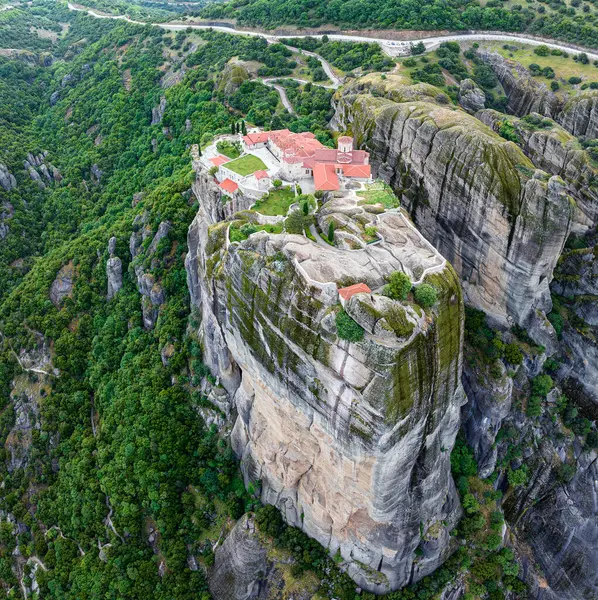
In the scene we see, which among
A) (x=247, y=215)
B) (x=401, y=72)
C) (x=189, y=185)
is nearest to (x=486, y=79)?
(x=401, y=72)

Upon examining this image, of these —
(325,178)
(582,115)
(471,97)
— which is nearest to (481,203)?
(325,178)

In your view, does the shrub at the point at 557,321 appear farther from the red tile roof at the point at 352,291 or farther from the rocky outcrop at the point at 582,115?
the rocky outcrop at the point at 582,115

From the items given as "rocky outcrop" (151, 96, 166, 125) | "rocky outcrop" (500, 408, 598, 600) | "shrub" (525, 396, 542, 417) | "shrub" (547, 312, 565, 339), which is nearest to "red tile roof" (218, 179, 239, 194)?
"shrub" (547, 312, 565, 339)

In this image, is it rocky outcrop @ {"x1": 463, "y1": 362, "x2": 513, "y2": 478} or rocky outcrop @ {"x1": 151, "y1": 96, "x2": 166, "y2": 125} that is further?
rocky outcrop @ {"x1": 151, "y1": 96, "x2": 166, "y2": 125}

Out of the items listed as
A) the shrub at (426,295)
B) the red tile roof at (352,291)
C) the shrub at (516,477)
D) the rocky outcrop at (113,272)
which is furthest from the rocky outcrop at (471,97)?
the rocky outcrop at (113,272)

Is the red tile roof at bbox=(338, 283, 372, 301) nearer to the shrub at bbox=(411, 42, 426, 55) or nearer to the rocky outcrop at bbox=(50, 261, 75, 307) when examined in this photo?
the rocky outcrop at bbox=(50, 261, 75, 307)

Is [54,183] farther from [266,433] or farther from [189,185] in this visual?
[266,433]
